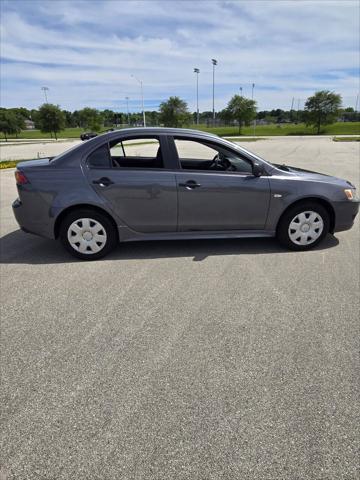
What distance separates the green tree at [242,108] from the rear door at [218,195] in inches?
2447

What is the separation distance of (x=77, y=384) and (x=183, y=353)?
776 millimetres

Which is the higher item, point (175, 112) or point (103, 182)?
point (175, 112)

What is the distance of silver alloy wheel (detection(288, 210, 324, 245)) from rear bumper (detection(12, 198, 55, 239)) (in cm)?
312

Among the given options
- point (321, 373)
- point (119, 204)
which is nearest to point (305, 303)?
point (321, 373)

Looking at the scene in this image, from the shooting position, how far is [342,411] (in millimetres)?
1974

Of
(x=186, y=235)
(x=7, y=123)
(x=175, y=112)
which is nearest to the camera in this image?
(x=186, y=235)

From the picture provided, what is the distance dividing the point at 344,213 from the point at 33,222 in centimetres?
407

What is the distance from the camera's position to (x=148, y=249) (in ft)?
14.9

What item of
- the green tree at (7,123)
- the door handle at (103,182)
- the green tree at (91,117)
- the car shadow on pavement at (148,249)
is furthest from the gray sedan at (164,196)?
the green tree at (91,117)

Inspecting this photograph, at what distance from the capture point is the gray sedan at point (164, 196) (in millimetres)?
3963

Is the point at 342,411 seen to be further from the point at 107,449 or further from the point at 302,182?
the point at 302,182

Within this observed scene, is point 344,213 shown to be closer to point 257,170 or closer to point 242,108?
point 257,170

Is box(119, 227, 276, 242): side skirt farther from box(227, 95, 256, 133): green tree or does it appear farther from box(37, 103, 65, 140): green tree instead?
box(227, 95, 256, 133): green tree


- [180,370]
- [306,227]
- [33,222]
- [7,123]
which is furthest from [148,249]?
[7,123]
